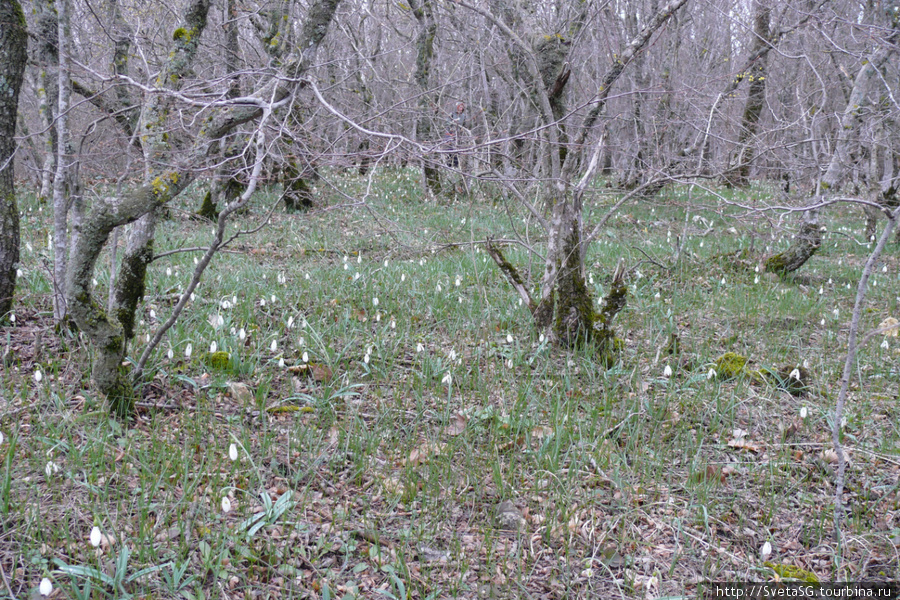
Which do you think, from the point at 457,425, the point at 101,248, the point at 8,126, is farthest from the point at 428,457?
the point at 8,126

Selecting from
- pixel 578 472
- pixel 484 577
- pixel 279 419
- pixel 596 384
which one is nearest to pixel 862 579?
pixel 578 472

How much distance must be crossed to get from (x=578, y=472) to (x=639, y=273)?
424 centimetres

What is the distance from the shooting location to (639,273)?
7.11m

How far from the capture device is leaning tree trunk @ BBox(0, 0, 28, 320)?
429 cm

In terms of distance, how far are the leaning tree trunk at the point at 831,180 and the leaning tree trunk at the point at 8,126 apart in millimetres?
7286

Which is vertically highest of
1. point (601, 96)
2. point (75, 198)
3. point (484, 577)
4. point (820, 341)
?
point (601, 96)

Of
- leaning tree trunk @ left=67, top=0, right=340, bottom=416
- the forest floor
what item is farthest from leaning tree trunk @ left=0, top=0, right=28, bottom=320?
leaning tree trunk @ left=67, top=0, right=340, bottom=416

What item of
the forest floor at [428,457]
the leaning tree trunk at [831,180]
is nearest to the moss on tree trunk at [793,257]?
the leaning tree trunk at [831,180]

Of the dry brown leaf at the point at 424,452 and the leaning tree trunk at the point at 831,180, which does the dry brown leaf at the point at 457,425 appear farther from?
the leaning tree trunk at the point at 831,180

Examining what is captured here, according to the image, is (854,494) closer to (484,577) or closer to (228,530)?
(484,577)

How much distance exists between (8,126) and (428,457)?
380 centimetres

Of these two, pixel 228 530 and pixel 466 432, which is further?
pixel 466 432

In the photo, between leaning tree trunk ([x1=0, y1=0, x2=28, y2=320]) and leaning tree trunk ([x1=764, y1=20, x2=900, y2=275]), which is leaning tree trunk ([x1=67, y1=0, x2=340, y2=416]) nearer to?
leaning tree trunk ([x1=0, y1=0, x2=28, y2=320])

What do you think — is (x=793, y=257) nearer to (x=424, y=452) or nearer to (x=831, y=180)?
(x=831, y=180)
